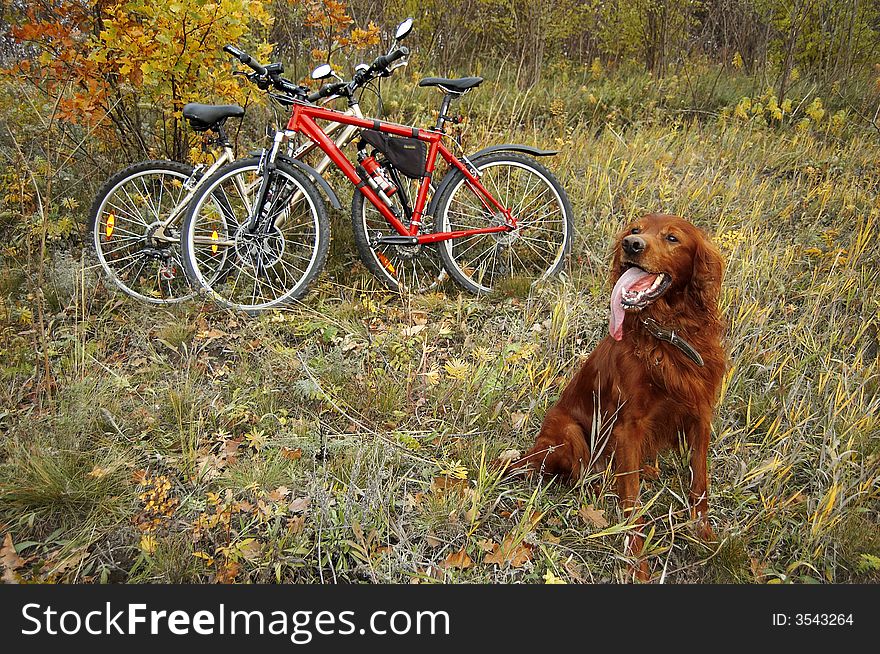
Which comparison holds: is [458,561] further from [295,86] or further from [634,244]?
[295,86]

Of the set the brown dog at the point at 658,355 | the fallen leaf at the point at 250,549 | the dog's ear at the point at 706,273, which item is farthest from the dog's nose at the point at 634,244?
the fallen leaf at the point at 250,549

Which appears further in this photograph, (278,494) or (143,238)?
(143,238)

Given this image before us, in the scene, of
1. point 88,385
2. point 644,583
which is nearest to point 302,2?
point 88,385

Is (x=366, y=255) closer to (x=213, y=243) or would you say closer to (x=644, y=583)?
(x=213, y=243)

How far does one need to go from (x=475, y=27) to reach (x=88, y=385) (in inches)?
223

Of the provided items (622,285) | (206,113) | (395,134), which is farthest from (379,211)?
(622,285)

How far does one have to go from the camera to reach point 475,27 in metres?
6.60

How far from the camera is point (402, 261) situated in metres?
3.87

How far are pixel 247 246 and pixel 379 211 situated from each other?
2.73ft

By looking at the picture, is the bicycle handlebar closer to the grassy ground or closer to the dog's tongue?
the grassy ground

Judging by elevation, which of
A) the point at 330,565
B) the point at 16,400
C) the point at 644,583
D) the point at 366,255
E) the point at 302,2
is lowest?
the point at 644,583

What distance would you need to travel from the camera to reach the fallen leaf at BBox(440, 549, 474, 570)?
209 centimetres

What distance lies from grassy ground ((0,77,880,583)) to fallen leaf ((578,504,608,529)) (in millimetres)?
14

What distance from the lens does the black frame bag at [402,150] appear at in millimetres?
3547
